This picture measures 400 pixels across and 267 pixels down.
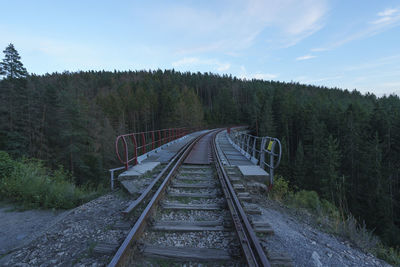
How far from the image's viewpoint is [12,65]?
85.8 feet

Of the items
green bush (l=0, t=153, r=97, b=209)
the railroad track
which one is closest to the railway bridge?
the railroad track

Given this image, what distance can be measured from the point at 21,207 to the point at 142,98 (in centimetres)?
5379

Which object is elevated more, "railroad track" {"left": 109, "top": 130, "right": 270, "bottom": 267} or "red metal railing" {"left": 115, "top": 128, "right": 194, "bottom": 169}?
"red metal railing" {"left": 115, "top": 128, "right": 194, "bottom": 169}

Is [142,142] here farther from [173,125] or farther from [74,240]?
[173,125]

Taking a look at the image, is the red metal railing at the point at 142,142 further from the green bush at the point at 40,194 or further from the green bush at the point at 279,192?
the green bush at the point at 279,192

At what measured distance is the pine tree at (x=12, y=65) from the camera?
25509 mm

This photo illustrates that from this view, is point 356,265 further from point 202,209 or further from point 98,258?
point 98,258

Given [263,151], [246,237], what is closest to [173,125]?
[263,151]

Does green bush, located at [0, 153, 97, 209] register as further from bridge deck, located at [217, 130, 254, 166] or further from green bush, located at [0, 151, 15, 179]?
bridge deck, located at [217, 130, 254, 166]

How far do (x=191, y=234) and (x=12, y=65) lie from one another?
35657mm

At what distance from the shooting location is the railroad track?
218 cm

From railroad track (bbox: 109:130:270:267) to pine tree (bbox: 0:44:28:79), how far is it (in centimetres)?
3371

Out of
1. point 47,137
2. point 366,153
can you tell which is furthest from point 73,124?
point 366,153

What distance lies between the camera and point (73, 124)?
83.5ft
